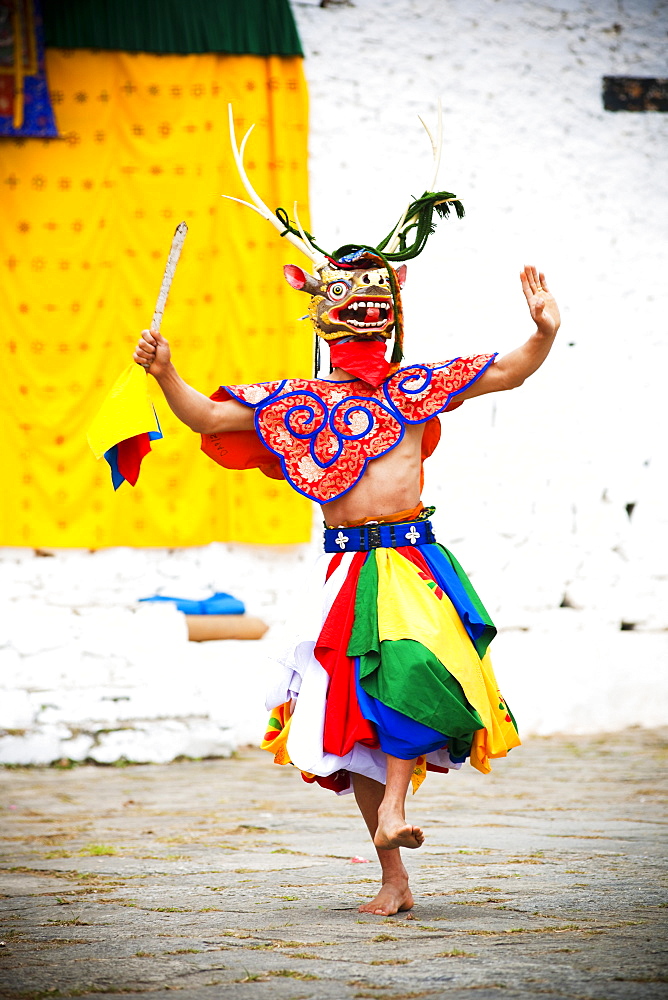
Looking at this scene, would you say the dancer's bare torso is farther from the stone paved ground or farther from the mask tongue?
the stone paved ground

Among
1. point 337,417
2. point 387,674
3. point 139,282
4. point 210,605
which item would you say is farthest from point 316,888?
point 139,282

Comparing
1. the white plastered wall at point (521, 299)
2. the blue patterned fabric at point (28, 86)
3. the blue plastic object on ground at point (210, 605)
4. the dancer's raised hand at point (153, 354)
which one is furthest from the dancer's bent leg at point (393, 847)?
the blue patterned fabric at point (28, 86)

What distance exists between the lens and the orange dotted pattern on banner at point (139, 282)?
602cm

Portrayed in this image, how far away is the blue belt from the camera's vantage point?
2.94 meters

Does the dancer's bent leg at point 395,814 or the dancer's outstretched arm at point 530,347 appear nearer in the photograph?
the dancer's bent leg at point 395,814

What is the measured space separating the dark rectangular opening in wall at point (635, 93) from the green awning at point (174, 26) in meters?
1.79

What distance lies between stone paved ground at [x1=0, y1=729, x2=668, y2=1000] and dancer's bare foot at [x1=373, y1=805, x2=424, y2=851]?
166 millimetres

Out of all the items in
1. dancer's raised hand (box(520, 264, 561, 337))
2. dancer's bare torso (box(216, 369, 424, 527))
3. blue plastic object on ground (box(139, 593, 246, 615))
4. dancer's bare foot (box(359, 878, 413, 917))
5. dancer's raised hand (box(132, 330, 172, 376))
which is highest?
dancer's raised hand (box(520, 264, 561, 337))

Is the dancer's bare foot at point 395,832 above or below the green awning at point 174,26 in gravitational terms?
below

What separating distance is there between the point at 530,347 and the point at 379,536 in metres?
0.60

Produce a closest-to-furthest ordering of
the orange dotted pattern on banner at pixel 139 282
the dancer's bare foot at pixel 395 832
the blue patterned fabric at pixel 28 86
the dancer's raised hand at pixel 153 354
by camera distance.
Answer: the dancer's bare foot at pixel 395 832 < the dancer's raised hand at pixel 153 354 < the blue patterned fabric at pixel 28 86 < the orange dotted pattern on banner at pixel 139 282

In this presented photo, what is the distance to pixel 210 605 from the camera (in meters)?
6.05

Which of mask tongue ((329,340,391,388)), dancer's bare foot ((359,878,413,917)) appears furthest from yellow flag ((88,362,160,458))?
dancer's bare foot ((359,878,413,917))

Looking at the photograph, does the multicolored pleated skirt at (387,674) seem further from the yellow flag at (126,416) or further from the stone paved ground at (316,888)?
the yellow flag at (126,416)
